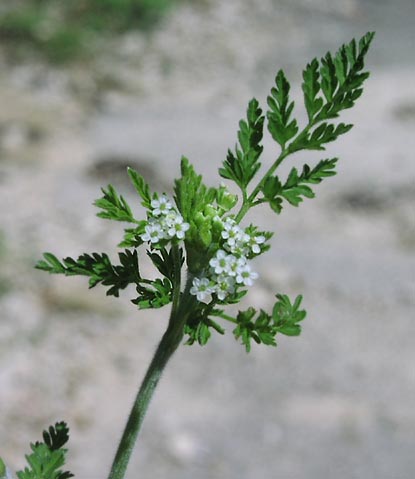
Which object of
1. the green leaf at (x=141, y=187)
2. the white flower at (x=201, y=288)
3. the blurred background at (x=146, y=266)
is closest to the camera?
the white flower at (x=201, y=288)

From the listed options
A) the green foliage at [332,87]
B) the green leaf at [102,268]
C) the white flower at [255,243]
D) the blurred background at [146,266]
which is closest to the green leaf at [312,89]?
the green foliage at [332,87]

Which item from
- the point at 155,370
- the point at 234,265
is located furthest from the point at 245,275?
the point at 155,370

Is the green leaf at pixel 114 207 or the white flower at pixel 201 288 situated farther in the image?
the green leaf at pixel 114 207

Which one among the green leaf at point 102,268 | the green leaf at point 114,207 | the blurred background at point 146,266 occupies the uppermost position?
the blurred background at point 146,266

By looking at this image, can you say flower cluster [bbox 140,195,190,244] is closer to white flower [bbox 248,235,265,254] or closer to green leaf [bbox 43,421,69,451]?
white flower [bbox 248,235,265,254]

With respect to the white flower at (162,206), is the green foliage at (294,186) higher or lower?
higher

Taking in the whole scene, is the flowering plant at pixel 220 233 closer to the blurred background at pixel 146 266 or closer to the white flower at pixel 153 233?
the white flower at pixel 153 233

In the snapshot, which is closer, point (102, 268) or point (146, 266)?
point (102, 268)

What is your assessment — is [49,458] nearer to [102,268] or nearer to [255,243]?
[102,268]
